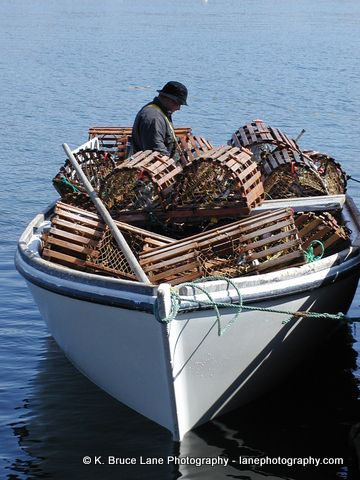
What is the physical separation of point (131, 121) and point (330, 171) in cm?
1584

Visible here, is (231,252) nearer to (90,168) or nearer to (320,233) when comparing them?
(320,233)

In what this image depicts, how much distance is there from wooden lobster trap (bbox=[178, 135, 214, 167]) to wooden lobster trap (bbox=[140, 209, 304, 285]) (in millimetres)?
2421

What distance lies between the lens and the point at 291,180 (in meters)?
11.6

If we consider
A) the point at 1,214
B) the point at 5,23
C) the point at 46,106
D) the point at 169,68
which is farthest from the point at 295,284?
the point at 5,23

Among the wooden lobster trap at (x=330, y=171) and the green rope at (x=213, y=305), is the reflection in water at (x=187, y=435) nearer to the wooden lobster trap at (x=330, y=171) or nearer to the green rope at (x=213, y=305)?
the green rope at (x=213, y=305)

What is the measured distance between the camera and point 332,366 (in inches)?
452

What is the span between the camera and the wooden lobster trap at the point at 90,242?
9781 mm

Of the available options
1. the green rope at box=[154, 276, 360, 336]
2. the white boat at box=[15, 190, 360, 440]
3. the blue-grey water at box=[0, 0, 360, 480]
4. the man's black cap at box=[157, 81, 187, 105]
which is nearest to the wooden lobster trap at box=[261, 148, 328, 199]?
the man's black cap at box=[157, 81, 187, 105]

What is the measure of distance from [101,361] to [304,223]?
9.13 feet

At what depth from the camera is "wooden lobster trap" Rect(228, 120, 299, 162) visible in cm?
1235

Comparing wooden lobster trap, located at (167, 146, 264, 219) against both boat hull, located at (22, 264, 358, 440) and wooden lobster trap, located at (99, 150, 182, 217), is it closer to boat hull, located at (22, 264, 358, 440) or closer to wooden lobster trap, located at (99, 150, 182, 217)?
wooden lobster trap, located at (99, 150, 182, 217)

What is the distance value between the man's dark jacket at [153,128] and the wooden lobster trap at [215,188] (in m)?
1.07

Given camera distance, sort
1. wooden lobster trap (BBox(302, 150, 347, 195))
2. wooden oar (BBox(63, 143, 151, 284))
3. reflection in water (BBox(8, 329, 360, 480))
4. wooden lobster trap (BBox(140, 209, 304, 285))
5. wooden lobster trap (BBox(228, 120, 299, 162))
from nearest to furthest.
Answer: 1. wooden oar (BBox(63, 143, 151, 284))
2. reflection in water (BBox(8, 329, 360, 480))
3. wooden lobster trap (BBox(140, 209, 304, 285))
4. wooden lobster trap (BBox(228, 120, 299, 162))
5. wooden lobster trap (BBox(302, 150, 347, 195))

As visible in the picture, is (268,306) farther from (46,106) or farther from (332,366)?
(46,106)
